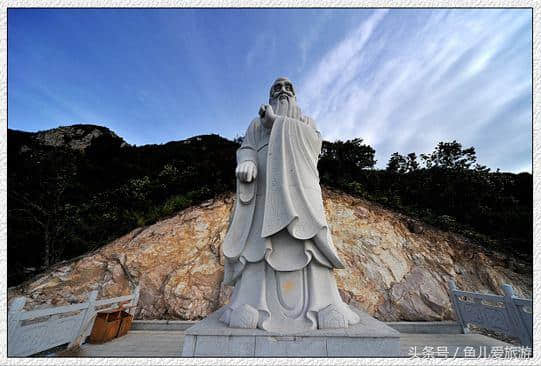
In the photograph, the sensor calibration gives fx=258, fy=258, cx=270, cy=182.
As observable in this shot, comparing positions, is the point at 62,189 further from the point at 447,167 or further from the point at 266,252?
the point at 447,167

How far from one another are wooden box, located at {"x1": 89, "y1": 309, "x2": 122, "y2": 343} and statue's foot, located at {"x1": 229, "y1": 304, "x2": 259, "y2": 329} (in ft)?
9.65

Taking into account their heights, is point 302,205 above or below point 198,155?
below

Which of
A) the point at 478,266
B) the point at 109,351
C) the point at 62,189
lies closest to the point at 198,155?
the point at 62,189

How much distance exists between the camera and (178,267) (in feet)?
21.7

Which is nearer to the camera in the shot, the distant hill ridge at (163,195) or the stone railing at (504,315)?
the stone railing at (504,315)

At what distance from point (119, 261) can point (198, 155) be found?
803 centimetres

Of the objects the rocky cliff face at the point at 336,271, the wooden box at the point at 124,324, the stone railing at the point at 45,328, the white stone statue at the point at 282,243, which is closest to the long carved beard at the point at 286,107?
the white stone statue at the point at 282,243

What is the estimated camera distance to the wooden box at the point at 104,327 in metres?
3.76

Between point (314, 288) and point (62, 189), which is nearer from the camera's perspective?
point (314, 288)

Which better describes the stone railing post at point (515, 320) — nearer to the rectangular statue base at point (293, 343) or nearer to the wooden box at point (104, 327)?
the rectangular statue base at point (293, 343)

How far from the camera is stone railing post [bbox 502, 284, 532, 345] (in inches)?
135

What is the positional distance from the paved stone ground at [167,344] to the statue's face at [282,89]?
3343 millimetres

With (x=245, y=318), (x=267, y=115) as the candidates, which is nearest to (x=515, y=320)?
(x=245, y=318)

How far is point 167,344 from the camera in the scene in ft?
12.7
